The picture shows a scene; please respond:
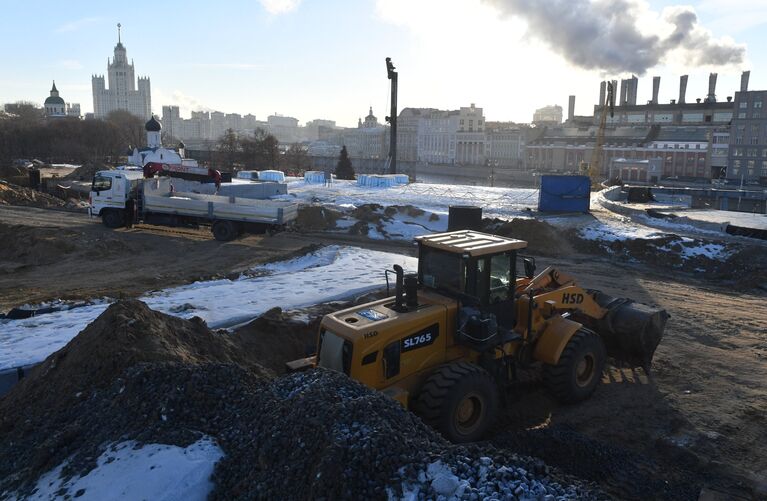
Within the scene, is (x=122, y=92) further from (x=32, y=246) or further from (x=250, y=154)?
(x=32, y=246)

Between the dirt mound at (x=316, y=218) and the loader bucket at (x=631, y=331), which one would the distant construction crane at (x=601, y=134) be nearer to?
the dirt mound at (x=316, y=218)

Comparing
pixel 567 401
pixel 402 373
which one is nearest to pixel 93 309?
pixel 402 373

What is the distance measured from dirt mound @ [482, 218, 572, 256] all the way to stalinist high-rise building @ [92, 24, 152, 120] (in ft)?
603

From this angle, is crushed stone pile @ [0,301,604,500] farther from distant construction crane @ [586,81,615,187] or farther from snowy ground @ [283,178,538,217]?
distant construction crane @ [586,81,615,187]

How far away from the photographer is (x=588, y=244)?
2284 centimetres

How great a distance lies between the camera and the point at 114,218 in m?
23.7

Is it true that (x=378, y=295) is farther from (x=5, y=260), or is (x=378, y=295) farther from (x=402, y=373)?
(x=5, y=260)

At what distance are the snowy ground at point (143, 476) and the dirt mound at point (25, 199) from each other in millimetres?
28992

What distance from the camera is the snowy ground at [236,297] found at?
8842 mm

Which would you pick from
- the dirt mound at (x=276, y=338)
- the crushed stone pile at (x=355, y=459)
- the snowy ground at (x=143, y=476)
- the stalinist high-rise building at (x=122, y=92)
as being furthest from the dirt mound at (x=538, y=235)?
the stalinist high-rise building at (x=122, y=92)

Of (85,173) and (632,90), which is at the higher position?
(632,90)

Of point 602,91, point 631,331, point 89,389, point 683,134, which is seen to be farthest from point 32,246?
point 602,91

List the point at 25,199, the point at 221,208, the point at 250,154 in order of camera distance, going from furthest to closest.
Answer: the point at 250,154 < the point at 25,199 < the point at 221,208

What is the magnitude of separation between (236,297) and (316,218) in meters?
15.3
